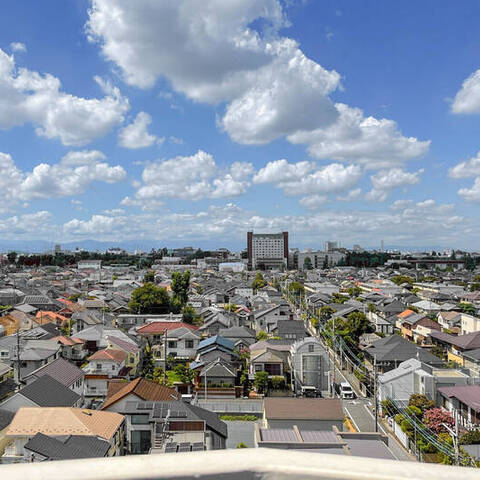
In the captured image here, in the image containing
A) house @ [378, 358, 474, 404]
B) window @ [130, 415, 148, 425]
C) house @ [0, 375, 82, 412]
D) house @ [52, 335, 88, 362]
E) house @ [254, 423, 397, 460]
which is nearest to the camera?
house @ [254, 423, 397, 460]

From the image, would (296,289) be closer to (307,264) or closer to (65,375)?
(65,375)

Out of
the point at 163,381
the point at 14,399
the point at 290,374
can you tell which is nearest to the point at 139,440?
the point at 14,399

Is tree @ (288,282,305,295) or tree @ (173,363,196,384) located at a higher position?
tree @ (288,282,305,295)

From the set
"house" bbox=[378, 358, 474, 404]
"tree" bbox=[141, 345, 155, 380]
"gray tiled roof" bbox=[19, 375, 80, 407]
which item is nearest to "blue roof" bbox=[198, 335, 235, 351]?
"tree" bbox=[141, 345, 155, 380]

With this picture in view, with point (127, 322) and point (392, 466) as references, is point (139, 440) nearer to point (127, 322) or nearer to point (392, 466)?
point (392, 466)

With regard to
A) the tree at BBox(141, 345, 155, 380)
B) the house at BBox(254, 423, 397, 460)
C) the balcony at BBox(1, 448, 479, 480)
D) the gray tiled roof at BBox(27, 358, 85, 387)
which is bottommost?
the tree at BBox(141, 345, 155, 380)

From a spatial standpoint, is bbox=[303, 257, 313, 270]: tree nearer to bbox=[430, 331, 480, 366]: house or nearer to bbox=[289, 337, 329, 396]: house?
bbox=[430, 331, 480, 366]: house

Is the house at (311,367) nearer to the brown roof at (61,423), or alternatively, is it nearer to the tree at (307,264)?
the brown roof at (61,423)
